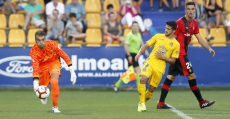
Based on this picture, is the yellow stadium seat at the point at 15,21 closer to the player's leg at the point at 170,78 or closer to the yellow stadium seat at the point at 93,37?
the yellow stadium seat at the point at 93,37

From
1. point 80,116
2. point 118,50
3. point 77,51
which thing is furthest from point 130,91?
point 80,116

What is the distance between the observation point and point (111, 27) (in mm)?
15062

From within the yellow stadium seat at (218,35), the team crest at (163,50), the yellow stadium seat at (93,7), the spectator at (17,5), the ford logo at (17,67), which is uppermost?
the spectator at (17,5)

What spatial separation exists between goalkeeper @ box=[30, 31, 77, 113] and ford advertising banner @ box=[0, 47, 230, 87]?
5666 mm

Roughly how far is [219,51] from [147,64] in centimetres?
687

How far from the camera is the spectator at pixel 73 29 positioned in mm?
14711

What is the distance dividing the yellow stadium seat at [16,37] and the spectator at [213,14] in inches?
310

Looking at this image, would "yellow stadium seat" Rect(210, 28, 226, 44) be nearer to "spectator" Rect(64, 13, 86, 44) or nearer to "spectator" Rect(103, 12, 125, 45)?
"spectator" Rect(103, 12, 125, 45)

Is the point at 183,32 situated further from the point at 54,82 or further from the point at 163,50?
the point at 54,82

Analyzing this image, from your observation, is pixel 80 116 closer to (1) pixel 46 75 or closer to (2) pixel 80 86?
(1) pixel 46 75

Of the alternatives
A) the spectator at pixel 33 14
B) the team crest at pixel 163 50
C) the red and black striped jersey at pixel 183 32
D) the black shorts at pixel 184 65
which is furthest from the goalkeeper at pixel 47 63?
the spectator at pixel 33 14

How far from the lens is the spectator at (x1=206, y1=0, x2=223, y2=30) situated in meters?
15.8

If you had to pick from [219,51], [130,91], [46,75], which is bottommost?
[130,91]

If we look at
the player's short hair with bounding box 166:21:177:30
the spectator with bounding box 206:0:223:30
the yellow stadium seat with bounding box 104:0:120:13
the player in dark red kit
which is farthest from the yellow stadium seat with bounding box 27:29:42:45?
the player's short hair with bounding box 166:21:177:30
